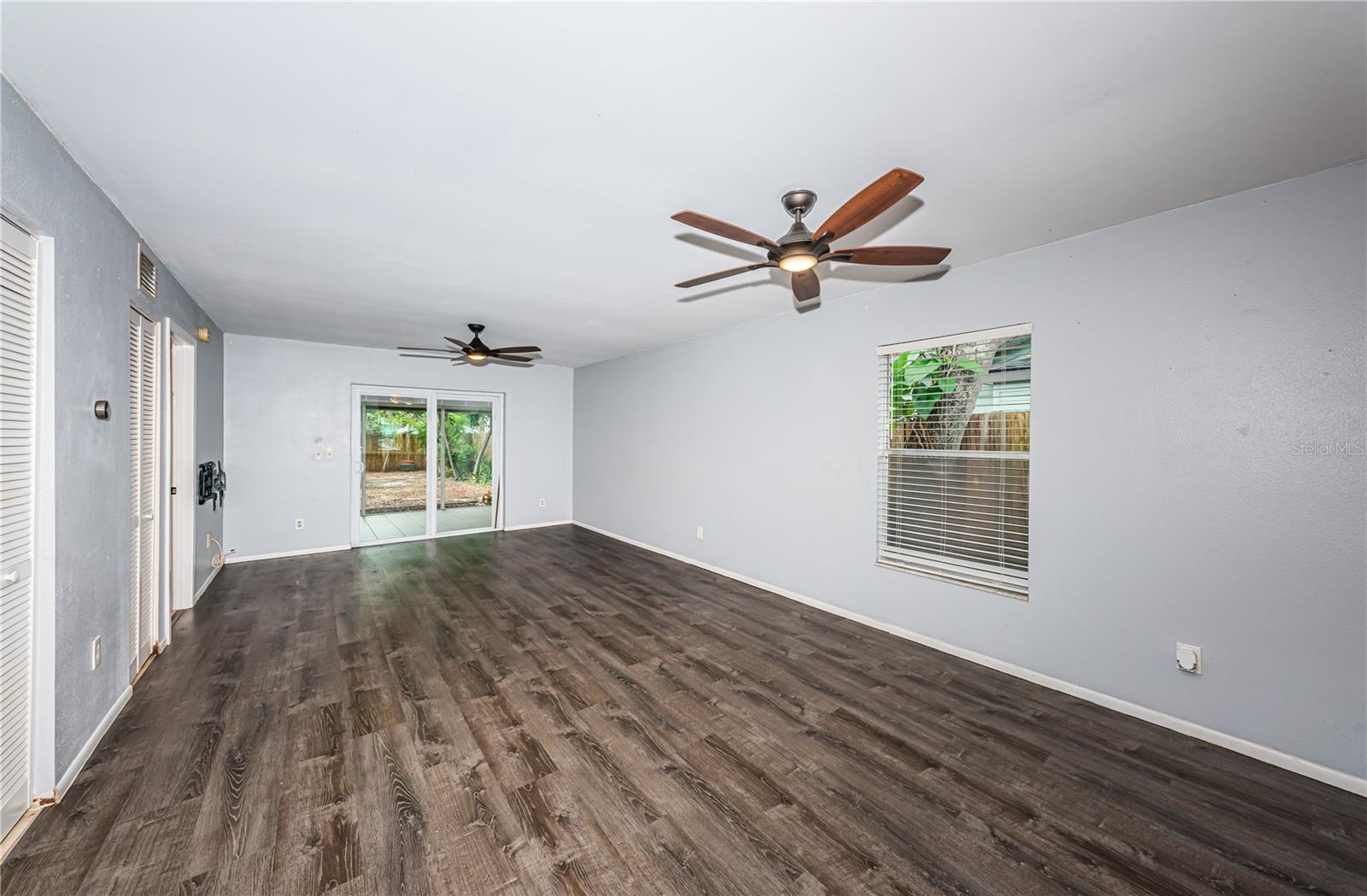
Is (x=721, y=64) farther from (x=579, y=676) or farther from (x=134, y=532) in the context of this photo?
(x=134, y=532)

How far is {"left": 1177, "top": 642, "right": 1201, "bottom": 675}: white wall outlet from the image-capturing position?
2.47 m

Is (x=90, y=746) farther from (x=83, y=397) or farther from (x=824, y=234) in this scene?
(x=824, y=234)

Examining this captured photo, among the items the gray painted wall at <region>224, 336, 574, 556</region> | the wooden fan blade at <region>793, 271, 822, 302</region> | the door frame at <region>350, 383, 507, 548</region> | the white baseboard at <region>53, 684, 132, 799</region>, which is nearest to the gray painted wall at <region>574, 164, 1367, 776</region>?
the wooden fan blade at <region>793, 271, 822, 302</region>

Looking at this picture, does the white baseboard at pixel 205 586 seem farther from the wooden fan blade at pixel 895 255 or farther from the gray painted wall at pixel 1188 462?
the wooden fan blade at pixel 895 255

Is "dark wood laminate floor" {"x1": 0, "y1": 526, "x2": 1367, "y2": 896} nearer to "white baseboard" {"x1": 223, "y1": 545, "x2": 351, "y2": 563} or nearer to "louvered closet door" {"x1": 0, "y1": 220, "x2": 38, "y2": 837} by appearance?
"louvered closet door" {"x1": 0, "y1": 220, "x2": 38, "y2": 837}

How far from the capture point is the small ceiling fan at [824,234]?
1862 mm

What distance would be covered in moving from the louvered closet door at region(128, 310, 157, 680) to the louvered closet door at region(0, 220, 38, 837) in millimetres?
1020

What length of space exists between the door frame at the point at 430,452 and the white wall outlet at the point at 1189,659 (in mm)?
7117

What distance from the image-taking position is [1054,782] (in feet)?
7.07

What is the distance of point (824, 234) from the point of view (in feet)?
7.18

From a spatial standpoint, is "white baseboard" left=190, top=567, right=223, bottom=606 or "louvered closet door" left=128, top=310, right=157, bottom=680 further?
"white baseboard" left=190, top=567, right=223, bottom=606

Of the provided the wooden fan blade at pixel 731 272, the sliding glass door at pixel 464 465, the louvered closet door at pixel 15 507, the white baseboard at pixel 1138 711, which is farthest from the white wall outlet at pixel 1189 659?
the sliding glass door at pixel 464 465

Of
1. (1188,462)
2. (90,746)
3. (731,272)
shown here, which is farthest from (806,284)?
(90,746)

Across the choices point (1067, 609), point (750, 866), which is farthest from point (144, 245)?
point (1067, 609)
